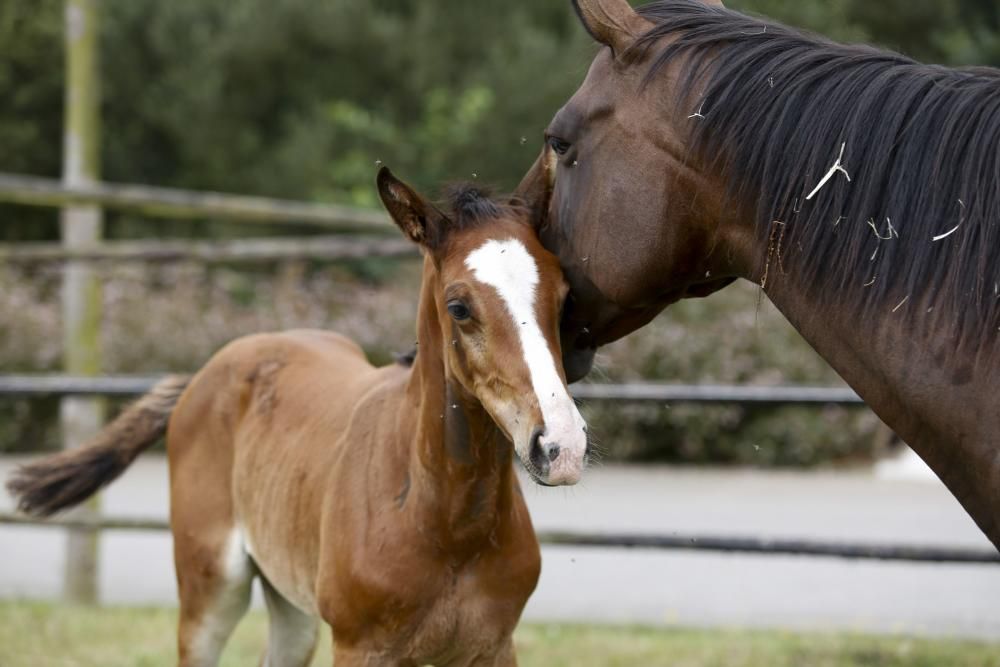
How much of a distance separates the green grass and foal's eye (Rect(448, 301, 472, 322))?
109 inches

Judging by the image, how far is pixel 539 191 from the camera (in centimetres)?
283

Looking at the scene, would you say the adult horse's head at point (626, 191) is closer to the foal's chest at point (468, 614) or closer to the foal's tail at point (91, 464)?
the foal's chest at point (468, 614)

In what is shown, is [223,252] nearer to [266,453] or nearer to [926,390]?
[266,453]

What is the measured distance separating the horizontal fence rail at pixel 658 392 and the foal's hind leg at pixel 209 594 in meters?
1.71

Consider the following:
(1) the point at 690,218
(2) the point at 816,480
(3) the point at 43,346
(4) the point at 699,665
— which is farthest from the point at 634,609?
(3) the point at 43,346

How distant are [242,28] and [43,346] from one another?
638cm

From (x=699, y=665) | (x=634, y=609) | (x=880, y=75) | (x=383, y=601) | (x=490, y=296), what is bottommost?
(x=634, y=609)

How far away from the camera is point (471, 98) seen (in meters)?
14.6

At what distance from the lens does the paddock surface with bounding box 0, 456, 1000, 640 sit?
6215 millimetres

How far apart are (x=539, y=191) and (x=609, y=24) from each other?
458mm

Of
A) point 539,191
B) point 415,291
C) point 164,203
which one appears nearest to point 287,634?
point 539,191

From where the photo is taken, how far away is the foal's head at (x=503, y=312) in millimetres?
2357

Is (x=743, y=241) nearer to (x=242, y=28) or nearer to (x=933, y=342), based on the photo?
(x=933, y=342)

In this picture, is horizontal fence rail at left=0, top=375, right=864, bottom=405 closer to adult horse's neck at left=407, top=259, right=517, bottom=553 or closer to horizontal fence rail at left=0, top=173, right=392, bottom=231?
horizontal fence rail at left=0, top=173, right=392, bottom=231
